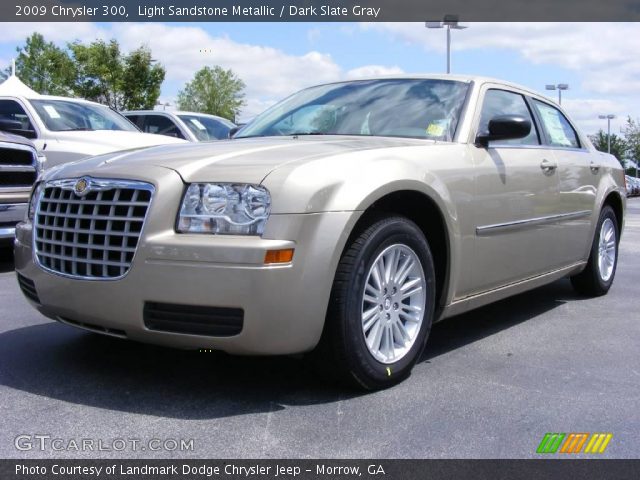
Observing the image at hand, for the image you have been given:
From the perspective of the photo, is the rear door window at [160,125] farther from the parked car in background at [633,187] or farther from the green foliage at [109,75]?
the parked car in background at [633,187]

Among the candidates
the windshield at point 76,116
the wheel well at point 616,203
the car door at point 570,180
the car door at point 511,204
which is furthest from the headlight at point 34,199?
the windshield at point 76,116

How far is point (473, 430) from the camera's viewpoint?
116 inches

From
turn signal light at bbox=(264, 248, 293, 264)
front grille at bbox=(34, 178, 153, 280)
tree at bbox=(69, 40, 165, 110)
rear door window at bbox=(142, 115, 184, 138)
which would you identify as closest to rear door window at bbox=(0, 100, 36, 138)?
rear door window at bbox=(142, 115, 184, 138)

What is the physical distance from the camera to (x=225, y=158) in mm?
3299

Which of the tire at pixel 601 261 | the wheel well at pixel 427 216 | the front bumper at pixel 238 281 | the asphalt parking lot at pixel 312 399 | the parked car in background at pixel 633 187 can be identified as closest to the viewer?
the asphalt parking lot at pixel 312 399

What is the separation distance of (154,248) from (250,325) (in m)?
0.50

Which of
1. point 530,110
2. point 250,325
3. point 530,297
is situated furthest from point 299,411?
point 530,297

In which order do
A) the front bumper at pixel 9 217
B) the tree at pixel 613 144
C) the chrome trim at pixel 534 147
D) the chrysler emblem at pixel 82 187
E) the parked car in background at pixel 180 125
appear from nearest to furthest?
the chrysler emblem at pixel 82 187
the chrome trim at pixel 534 147
the front bumper at pixel 9 217
the parked car in background at pixel 180 125
the tree at pixel 613 144

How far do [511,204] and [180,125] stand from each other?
31.9ft

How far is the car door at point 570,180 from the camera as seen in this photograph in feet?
16.5

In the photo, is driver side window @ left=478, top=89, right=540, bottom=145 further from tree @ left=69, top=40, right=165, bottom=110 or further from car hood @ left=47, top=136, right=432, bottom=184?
tree @ left=69, top=40, right=165, bottom=110

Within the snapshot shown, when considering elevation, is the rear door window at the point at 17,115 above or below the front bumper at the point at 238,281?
above

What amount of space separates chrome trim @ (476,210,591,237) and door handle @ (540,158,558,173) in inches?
11.8

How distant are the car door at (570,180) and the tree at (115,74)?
2603cm
